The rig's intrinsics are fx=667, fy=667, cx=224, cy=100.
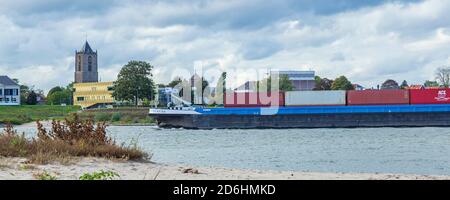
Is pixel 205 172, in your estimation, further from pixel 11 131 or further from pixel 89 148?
pixel 11 131

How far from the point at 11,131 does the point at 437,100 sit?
192 feet

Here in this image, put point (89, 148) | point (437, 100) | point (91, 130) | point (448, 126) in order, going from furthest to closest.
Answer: point (437, 100)
point (448, 126)
point (91, 130)
point (89, 148)

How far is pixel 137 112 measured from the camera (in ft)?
287

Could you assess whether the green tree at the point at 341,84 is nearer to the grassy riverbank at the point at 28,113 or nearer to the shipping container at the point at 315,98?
the shipping container at the point at 315,98

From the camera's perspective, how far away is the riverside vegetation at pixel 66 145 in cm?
1109

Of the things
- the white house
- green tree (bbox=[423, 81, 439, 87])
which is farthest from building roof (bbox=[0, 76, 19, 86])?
green tree (bbox=[423, 81, 439, 87])

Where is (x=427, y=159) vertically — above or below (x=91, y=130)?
below

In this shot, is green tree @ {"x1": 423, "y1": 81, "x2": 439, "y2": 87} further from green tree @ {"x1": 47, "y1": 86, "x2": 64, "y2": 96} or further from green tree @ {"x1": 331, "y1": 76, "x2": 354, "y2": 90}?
green tree @ {"x1": 47, "y1": 86, "x2": 64, "y2": 96}

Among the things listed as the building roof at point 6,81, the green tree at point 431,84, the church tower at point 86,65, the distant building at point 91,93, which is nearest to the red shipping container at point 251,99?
the distant building at point 91,93

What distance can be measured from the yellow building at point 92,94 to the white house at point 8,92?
12.7 metres

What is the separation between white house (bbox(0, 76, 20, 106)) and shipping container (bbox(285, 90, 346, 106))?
182 feet

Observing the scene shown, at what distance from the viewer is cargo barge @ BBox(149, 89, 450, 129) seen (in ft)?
201
